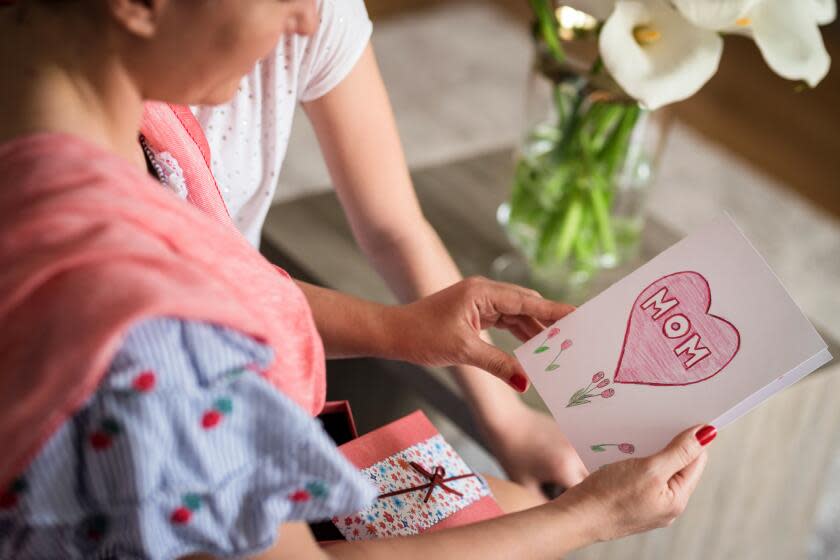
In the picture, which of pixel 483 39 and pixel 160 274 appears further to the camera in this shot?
pixel 483 39

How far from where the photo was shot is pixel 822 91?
3168 millimetres

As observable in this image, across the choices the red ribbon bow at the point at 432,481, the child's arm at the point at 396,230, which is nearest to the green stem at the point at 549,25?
the child's arm at the point at 396,230

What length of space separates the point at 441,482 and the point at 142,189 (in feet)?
1.59

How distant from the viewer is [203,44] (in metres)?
0.71

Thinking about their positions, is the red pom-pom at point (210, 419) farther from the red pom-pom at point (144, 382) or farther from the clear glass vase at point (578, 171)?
the clear glass vase at point (578, 171)

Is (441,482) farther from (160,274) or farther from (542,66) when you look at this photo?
(542,66)

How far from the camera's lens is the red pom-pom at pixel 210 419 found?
664mm

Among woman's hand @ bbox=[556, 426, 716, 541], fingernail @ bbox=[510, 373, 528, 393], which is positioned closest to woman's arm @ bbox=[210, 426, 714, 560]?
woman's hand @ bbox=[556, 426, 716, 541]

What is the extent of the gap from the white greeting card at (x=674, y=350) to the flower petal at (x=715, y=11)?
312 millimetres

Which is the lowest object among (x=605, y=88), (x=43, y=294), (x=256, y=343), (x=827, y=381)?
(x=827, y=381)

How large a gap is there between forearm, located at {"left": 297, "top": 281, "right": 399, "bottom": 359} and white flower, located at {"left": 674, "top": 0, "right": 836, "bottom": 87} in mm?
498

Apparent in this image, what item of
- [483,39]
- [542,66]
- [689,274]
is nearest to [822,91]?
[483,39]

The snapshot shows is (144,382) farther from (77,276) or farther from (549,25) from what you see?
(549,25)

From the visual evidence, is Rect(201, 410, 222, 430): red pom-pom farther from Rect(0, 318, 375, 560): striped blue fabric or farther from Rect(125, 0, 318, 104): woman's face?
Rect(125, 0, 318, 104): woman's face
